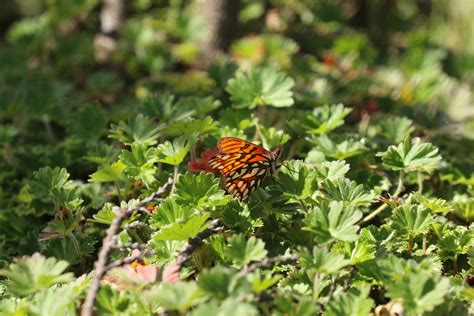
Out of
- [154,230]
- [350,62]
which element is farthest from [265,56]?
[154,230]

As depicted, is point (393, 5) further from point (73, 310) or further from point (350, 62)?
point (73, 310)

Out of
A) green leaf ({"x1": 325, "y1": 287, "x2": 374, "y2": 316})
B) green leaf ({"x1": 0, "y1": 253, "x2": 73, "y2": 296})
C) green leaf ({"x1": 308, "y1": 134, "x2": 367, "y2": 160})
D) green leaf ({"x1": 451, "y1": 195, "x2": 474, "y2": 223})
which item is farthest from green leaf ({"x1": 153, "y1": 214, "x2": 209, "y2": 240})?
green leaf ({"x1": 451, "y1": 195, "x2": 474, "y2": 223})

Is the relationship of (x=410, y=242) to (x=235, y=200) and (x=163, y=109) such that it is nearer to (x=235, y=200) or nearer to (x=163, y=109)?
(x=235, y=200)

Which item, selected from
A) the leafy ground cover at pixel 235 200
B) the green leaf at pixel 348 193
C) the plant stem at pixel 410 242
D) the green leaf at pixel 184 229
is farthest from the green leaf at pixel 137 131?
the plant stem at pixel 410 242

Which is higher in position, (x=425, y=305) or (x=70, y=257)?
(x=425, y=305)

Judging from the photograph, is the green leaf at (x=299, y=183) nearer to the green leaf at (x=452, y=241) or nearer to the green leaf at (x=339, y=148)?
the green leaf at (x=339, y=148)

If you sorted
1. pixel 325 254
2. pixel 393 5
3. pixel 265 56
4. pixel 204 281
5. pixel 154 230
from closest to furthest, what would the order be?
pixel 204 281, pixel 325 254, pixel 154 230, pixel 265 56, pixel 393 5

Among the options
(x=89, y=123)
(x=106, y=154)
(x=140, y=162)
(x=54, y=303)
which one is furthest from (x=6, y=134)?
(x=54, y=303)
